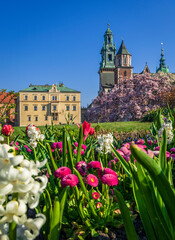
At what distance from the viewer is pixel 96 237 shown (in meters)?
1.36

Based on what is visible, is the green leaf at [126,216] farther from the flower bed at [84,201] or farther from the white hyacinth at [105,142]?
the white hyacinth at [105,142]

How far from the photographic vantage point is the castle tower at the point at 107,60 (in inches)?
2362

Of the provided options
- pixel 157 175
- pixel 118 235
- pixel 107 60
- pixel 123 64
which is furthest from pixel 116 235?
pixel 107 60

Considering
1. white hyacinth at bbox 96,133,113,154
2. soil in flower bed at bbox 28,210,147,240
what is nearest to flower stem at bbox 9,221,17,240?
soil in flower bed at bbox 28,210,147,240

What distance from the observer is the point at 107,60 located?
205ft

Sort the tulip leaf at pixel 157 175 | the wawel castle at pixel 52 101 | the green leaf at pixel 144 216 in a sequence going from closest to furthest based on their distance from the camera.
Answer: the tulip leaf at pixel 157 175, the green leaf at pixel 144 216, the wawel castle at pixel 52 101

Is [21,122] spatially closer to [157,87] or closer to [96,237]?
[157,87]

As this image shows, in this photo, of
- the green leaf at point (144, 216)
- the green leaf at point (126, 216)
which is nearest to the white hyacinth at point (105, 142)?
the green leaf at point (144, 216)

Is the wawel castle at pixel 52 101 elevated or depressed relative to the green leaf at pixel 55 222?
elevated

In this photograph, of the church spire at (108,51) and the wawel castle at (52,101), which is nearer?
the wawel castle at (52,101)

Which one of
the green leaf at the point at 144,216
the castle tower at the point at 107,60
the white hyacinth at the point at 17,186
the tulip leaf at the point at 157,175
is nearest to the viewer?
the white hyacinth at the point at 17,186

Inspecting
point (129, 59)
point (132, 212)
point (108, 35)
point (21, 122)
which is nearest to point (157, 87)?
point (132, 212)

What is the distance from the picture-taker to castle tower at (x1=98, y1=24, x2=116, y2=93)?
60000 mm

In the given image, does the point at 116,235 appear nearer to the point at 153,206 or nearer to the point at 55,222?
the point at 153,206
